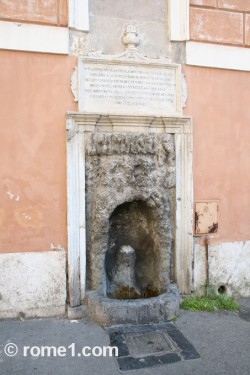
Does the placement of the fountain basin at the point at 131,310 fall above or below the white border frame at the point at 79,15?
below

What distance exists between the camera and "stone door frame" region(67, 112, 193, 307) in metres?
4.09

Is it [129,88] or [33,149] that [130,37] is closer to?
[129,88]

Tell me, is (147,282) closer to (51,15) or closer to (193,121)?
(193,121)

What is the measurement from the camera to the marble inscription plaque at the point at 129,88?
4168 millimetres

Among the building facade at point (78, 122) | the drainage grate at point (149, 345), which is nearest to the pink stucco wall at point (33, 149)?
the building facade at point (78, 122)

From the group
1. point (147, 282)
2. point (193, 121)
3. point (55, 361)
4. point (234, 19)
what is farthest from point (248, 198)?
point (55, 361)

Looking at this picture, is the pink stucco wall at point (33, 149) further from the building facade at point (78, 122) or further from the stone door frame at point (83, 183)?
the stone door frame at point (83, 183)

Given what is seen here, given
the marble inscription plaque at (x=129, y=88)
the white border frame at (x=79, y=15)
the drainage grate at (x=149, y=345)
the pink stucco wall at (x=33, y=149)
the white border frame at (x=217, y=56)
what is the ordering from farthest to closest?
the white border frame at (x=217, y=56)
the marble inscription plaque at (x=129, y=88)
the white border frame at (x=79, y=15)
the pink stucco wall at (x=33, y=149)
the drainage grate at (x=149, y=345)

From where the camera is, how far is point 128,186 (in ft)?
14.0

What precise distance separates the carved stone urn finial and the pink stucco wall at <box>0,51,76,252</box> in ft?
2.42

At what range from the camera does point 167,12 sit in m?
4.50

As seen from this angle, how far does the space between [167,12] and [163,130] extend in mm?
1580

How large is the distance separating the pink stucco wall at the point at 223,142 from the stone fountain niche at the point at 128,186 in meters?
0.21

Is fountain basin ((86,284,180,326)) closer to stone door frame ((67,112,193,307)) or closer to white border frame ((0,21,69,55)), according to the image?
stone door frame ((67,112,193,307))
